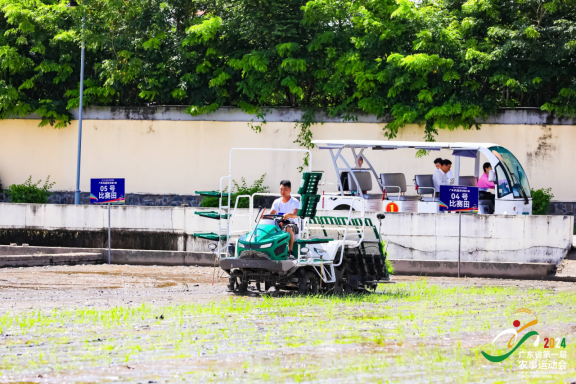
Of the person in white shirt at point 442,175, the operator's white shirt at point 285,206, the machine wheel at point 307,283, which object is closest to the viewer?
A: the machine wheel at point 307,283

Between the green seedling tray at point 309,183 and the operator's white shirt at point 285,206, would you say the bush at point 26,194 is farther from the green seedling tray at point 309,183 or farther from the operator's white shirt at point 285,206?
the green seedling tray at point 309,183

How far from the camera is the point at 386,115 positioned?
26.5 metres

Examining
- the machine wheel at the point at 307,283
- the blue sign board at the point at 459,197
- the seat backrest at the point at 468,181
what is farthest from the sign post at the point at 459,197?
the machine wheel at the point at 307,283

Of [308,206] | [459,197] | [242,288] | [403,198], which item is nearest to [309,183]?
[308,206]

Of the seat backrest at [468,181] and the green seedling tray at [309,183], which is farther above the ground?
the seat backrest at [468,181]

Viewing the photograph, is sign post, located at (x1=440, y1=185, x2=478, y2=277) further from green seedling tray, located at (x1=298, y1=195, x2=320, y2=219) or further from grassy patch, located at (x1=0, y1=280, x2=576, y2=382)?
green seedling tray, located at (x1=298, y1=195, x2=320, y2=219)

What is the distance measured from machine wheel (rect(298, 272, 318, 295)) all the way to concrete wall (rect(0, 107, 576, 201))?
46.4 feet

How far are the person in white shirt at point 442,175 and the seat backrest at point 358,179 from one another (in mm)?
1667

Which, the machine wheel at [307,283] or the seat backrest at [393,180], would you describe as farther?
the seat backrest at [393,180]

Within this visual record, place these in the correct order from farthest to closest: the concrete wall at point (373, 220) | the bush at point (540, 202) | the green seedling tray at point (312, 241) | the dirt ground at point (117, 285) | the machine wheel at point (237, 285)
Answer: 1. the bush at point (540, 202)
2. the concrete wall at point (373, 220)
3. the machine wheel at point (237, 285)
4. the green seedling tray at point (312, 241)
5. the dirt ground at point (117, 285)

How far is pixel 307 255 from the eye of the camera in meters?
12.1

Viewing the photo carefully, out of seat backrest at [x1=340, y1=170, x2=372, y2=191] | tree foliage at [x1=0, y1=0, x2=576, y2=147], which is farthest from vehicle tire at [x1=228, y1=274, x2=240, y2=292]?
tree foliage at [x1=0, y1=0, x2=576, y2=147]

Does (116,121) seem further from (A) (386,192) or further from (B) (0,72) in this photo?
(A) (386,192)

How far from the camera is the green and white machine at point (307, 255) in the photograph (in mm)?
11914
